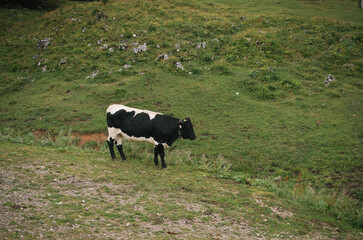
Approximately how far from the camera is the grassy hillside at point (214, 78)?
669 inches

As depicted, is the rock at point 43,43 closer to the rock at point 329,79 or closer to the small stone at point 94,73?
the small stone at point 94,73

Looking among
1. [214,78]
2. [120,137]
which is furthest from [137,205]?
[214,78]

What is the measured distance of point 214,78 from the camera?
81.1 feet

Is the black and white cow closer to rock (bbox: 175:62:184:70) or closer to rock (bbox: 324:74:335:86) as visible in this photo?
rock (bbox: 175:62:184:70)

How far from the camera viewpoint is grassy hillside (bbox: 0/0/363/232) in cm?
1700

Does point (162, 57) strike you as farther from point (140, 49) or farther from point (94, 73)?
point (94, 73)

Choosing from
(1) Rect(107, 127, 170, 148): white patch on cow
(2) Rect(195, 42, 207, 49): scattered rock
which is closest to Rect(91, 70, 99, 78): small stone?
(2) Rect(195, 42, 207, 49): scattered rock

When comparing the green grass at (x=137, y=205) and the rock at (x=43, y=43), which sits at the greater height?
the rock at (x=43, y=43)

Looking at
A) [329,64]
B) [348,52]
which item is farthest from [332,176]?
[348,52]

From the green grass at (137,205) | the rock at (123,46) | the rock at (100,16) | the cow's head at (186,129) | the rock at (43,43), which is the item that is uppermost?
the rock at (100,16)

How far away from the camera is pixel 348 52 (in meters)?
27.0

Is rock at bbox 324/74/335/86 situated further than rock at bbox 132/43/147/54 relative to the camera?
No

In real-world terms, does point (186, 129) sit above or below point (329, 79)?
below

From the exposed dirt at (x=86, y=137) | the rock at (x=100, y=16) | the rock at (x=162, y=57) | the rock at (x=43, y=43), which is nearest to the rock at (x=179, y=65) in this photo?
the rock at (x=162, y=57)
